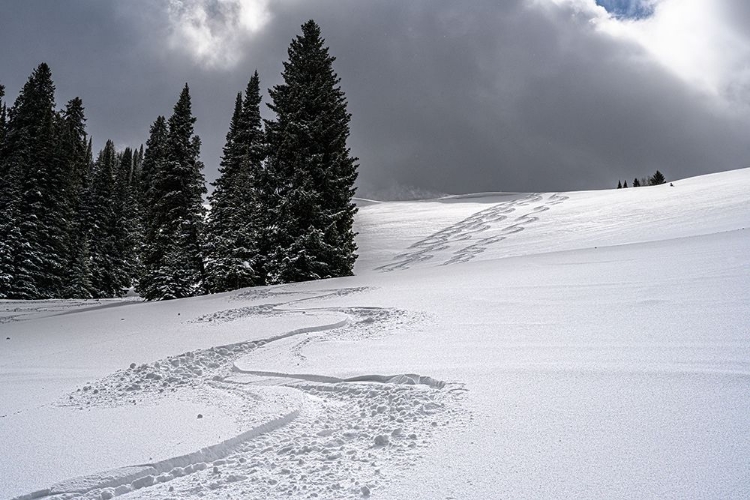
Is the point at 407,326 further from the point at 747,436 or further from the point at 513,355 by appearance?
the point at 747,436

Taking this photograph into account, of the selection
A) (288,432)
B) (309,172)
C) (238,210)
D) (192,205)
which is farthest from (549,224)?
(288,432)

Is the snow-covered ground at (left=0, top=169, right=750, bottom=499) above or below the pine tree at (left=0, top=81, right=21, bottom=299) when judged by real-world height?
below

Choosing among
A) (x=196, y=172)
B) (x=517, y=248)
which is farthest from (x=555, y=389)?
(x=196, y=172)

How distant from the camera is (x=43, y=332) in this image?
915 cm

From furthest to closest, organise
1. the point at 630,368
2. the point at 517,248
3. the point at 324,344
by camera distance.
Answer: the point at 517,248, the point at 324,344, the point at 630,368

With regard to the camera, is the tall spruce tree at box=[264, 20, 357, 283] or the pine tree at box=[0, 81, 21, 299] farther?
the pine tree at box=[0, 81, 21, 299]

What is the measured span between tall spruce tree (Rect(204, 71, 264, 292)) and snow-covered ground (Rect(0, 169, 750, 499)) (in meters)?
9.71

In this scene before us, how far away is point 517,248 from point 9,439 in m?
16.8

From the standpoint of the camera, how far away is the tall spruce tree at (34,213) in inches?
996

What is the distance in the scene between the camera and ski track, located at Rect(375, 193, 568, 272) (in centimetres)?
2022

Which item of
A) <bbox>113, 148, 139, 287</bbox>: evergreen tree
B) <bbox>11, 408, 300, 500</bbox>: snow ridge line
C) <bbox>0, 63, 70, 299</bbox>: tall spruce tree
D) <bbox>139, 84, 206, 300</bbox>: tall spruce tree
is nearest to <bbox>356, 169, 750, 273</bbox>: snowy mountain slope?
<bbox>139, 84, 206, 300</bbox>: tall spruce tree

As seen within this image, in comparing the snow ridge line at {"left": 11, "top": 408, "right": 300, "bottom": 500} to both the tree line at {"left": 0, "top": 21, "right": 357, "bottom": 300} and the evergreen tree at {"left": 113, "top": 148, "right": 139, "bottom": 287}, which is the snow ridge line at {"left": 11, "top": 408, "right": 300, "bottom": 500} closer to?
the tree line at {"left": 0, "top": 21, "right": 357, "bottom": 300}

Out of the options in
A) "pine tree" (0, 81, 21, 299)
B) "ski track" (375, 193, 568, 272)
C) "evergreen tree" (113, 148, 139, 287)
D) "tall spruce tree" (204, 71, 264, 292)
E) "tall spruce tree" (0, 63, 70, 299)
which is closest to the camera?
"tall spruce tree" (204, 71, 264, 292)

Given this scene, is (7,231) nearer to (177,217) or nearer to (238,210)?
(177,217)
